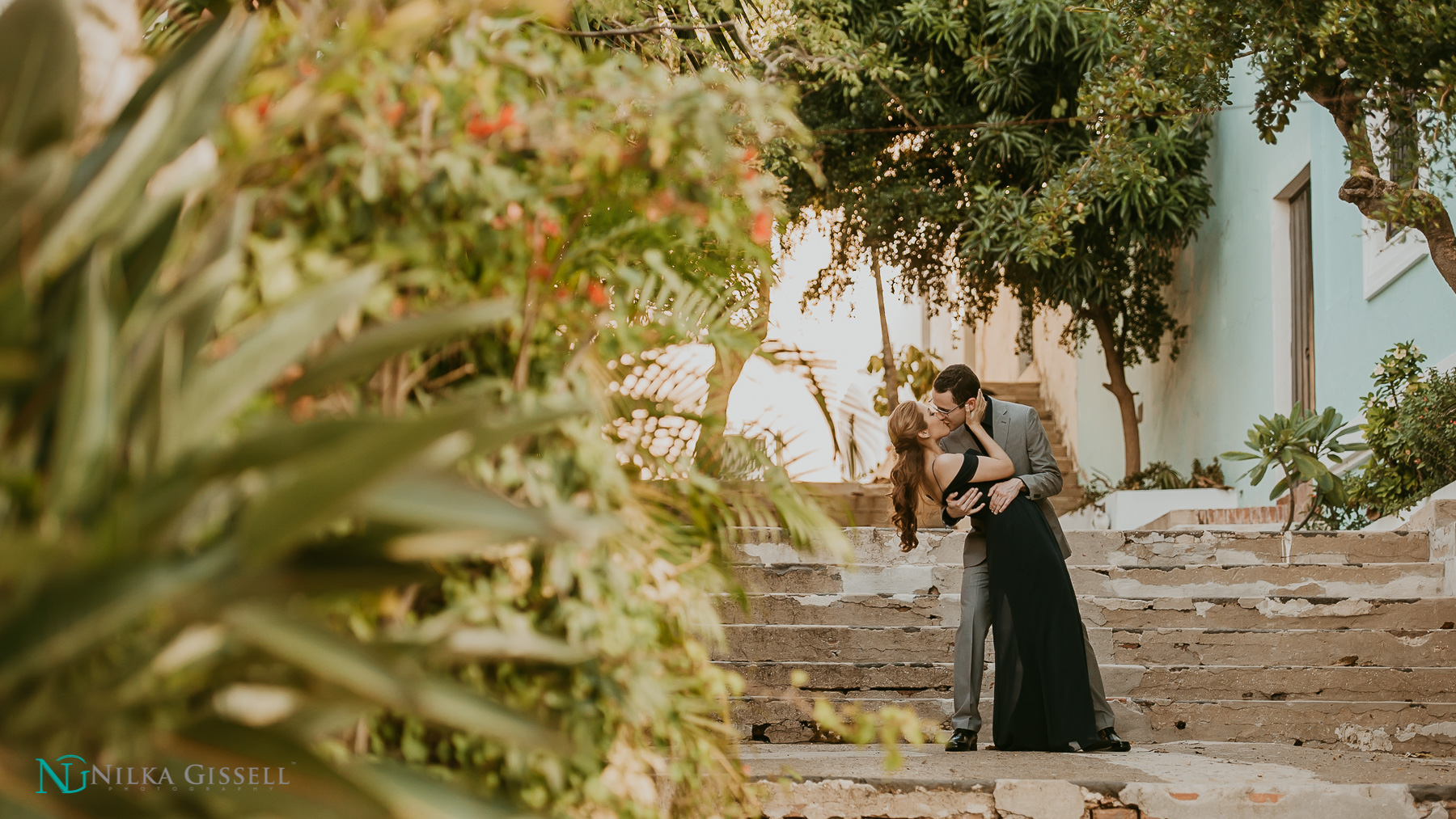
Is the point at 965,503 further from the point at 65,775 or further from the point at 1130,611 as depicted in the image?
the point at 65,775

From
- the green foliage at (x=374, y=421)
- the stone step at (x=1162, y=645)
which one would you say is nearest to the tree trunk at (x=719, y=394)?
the green foliage at (x=374, y=421)

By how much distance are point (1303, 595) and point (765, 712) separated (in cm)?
278

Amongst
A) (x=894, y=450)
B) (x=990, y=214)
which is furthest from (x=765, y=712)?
(x=990, y=214)

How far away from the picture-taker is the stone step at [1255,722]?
4.77 meters

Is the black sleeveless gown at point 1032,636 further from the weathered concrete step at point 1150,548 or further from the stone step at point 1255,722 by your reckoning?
the weathered concrete step at point 1150,548

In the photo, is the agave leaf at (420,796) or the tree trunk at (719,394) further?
the tree trunk at (719,394)

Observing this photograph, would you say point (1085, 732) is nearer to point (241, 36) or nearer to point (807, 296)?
point (241, 36)

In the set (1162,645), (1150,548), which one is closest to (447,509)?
(1162,645)

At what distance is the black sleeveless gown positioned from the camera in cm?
445

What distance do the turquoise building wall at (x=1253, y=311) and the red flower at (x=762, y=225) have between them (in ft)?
20.2

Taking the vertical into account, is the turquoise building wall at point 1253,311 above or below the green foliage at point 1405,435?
above

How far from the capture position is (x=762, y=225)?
5.84 feet

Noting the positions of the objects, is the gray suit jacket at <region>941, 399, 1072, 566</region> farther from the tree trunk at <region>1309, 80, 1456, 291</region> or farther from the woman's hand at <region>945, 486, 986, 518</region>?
the tree trunk at <region>1309, 80, 1456, 291</region>

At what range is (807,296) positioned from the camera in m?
12.6
